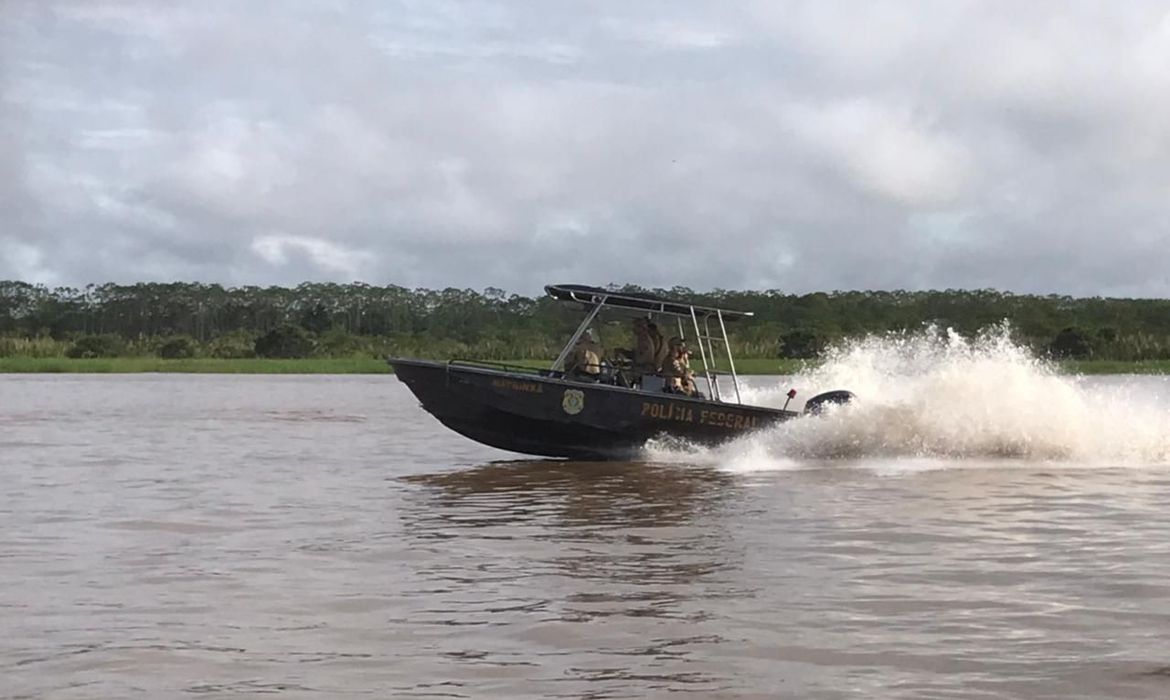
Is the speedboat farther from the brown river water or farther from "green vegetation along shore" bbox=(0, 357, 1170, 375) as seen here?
"green vegetation along shore" bbox=(0, 357, 1170, 375)

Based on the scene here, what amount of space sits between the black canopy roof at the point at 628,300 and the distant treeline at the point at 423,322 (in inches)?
696

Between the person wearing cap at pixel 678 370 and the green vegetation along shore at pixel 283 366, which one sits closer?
the person wearing cap at pixel 678 370

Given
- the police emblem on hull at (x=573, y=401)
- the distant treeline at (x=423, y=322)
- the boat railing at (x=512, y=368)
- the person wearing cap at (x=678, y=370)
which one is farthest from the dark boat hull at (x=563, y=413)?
the distant treeline at (x=423, y=322)

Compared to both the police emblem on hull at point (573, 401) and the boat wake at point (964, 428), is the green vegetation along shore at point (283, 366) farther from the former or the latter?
the police emblem on hull at point (573, 401)

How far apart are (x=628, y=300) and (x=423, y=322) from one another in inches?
2903

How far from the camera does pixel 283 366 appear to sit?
2216 inches

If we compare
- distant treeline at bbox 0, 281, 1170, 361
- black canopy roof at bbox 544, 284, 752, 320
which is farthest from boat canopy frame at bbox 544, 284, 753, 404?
distant treeline at bbox 0, 281, 1170, 361

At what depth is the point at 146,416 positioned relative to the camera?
28.8 meters

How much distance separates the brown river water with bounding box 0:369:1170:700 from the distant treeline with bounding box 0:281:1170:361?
59.2 feet

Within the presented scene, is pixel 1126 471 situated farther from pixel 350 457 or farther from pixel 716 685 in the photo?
pixel 716 685

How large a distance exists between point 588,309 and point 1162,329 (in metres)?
66.5

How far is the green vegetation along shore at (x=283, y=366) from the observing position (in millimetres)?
53331

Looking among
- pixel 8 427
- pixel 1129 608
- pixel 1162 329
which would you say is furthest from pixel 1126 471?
pixel 1162 329

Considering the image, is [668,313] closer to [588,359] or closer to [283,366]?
[588,359]
